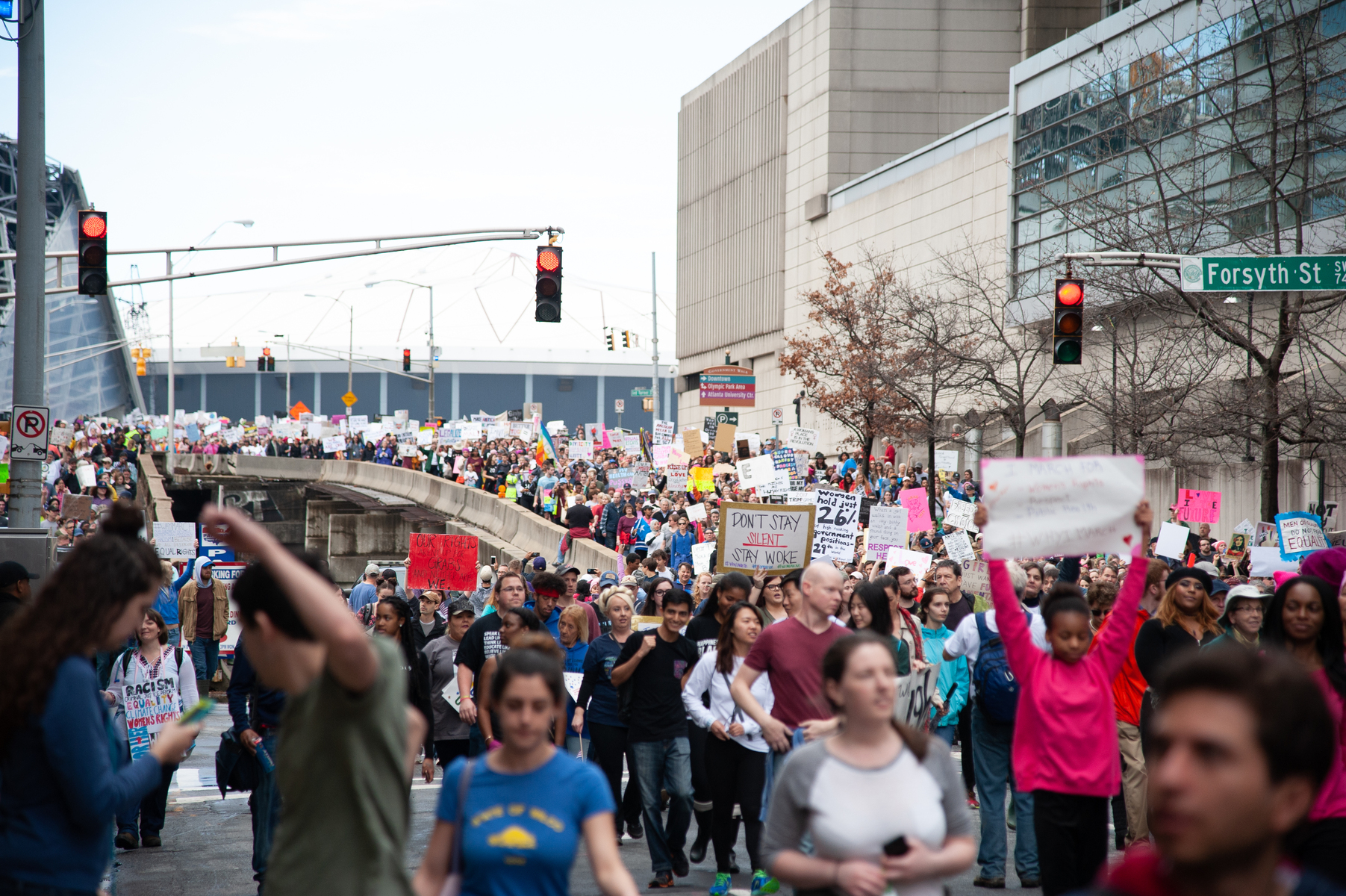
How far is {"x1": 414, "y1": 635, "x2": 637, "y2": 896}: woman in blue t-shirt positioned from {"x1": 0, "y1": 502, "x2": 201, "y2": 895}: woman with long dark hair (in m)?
0.85

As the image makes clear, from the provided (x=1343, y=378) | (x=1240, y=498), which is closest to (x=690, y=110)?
(x=1240, y=498)

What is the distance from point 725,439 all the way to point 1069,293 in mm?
25010

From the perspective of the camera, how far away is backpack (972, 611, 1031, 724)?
8.99 meters

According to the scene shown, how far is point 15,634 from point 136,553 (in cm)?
36

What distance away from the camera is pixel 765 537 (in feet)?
45.1

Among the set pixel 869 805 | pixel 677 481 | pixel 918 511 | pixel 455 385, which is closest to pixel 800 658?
pixel 869 805

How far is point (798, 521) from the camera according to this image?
45.4ft

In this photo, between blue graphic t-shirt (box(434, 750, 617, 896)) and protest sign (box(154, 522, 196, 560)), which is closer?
blue graphic t-shirt (box(434, 750, 617, 896))

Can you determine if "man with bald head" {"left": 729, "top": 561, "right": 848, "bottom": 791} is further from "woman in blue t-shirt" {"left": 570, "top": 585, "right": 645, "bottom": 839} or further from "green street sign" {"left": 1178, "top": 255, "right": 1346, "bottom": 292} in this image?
"green street sign" {"left": 1178, "top": 255, "right": 1346, "bottom": 292}

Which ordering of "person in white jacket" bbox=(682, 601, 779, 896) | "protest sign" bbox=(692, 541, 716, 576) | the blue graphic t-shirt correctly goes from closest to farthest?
1. the blue graphic t-shirt
2. "person in white jacket" bbox=(682, 601, 779, 896)
3. "protest sign" bbox=(692, 541, 716, 576)

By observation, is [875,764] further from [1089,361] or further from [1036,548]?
[1089,361]

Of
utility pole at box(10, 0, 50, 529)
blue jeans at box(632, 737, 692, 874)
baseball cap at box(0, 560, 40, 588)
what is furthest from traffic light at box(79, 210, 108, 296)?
blue jeans at box(632, 737, 692, 874)

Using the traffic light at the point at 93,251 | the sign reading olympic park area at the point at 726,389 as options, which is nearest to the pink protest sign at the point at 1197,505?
the traffic light at the point at 93,251

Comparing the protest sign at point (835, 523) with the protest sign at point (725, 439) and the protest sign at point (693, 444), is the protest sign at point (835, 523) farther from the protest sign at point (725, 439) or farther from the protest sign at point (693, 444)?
the protest sign at point (725, 439)
